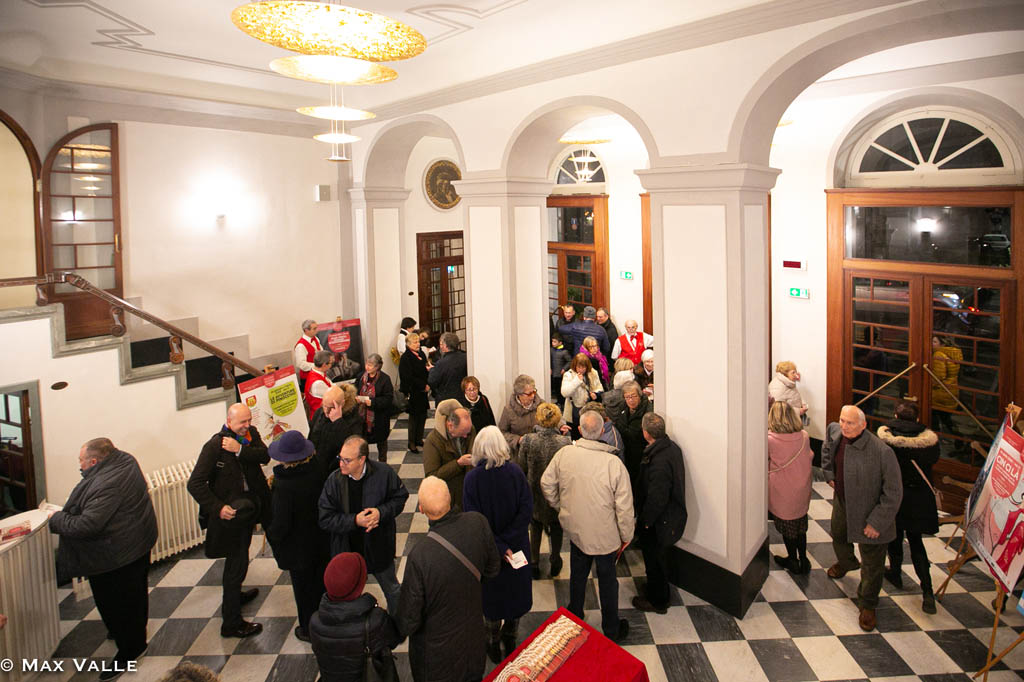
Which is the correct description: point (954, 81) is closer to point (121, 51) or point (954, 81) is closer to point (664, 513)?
point (664, 513)

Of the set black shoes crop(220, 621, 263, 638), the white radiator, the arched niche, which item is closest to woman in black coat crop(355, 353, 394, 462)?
the white radiator

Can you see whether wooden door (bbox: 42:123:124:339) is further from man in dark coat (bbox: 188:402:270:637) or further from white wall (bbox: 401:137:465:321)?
white wall (bbox: 401:137:465:321)

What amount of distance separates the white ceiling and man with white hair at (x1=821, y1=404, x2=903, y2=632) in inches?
114

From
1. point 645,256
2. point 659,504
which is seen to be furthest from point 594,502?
point 645,256

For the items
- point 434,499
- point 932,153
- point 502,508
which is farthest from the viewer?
point 932,153

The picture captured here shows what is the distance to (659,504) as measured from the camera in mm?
4902

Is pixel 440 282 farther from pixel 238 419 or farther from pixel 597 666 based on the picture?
pixel 597 666

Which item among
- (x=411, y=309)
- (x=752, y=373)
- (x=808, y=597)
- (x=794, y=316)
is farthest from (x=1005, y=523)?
(x=411, y=309)

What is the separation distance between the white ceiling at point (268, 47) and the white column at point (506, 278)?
132cm

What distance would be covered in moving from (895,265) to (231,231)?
830 centimetres

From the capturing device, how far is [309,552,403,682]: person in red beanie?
126 inches

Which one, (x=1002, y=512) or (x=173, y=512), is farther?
(x=173, y=512)

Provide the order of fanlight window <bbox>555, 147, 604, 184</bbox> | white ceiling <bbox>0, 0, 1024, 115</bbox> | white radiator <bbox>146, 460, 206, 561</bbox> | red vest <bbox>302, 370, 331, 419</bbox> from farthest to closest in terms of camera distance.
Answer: fanlight window <bbox>555, 147, 604, 184</bbox> → red vest <bbox>302, 370, 331, 419</bbox> → white radiator <bbox>146, 460, 206, 561</bbox> → white ceiling <bbox>0, 0, 1024, 115</bbox>

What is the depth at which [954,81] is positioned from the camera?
696cm
